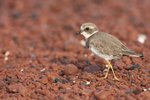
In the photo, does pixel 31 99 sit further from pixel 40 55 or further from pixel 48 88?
pixel 40 55

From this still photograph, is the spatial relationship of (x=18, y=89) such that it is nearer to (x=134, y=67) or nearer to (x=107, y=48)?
(x=107, y=48)

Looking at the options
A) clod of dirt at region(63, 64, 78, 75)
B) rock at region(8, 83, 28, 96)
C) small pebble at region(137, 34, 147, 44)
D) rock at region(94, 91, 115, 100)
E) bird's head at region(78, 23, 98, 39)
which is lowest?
rock at region(8, 83, 28, 96)

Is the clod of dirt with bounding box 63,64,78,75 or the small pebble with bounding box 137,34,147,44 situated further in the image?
the small pebble with bounding box 137,34,147,44

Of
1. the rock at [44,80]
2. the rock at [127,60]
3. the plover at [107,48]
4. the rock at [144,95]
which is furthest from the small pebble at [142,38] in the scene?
the rock at [144,95]

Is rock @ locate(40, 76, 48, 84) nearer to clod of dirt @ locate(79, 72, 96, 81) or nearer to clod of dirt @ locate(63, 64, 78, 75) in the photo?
clod of dirt @ locate(63, 64, 78, 75)

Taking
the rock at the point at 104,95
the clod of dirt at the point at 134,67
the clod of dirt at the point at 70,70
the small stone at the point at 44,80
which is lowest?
the small stone at the point at 44,80

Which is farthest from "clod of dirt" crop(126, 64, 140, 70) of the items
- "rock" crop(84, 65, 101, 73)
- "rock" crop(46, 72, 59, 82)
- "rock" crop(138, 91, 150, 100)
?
"rock" crop(138, 91, 150, 100)

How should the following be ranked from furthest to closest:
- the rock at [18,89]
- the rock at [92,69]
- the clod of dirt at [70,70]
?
the rock at [92,69], the clod of dirt at [70,70], the rock at [18,89]

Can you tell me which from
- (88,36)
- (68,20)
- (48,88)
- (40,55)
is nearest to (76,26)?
(68,20)

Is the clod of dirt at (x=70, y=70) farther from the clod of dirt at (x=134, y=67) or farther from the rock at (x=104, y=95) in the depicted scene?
the rock at (x=104, y=95)
